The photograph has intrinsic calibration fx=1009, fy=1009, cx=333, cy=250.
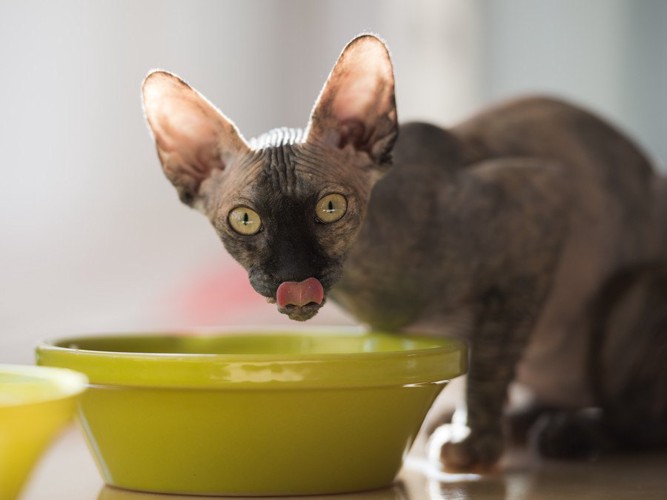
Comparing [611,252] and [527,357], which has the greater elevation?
[611,252]

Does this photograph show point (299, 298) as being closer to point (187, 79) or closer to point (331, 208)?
point (331, 208)

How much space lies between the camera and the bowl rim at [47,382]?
85 centimetres

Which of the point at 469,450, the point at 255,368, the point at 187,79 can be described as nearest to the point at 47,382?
the point at 255,368

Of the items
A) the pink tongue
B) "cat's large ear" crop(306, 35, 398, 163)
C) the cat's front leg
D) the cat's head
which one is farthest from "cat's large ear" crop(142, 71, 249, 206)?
the cat's front leg

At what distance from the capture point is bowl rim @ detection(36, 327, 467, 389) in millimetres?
1040

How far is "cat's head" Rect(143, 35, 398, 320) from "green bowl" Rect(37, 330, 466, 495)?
0.29ft

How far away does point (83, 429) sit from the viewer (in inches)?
45.8

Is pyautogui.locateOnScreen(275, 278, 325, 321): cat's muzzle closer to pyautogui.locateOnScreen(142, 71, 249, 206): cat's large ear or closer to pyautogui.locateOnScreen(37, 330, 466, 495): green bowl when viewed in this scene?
pyautogui.locateOnScreen(37, 330, 466, 495): green bowl

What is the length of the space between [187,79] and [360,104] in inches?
60.5

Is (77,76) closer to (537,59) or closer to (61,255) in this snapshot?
(61,255)

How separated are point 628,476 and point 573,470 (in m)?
0.08

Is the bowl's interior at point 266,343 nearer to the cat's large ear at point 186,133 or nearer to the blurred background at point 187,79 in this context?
the cat's large ear at point 186,133

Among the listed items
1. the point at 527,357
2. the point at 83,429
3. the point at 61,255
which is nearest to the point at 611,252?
the point at 527,357

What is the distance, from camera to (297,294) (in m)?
1.08
